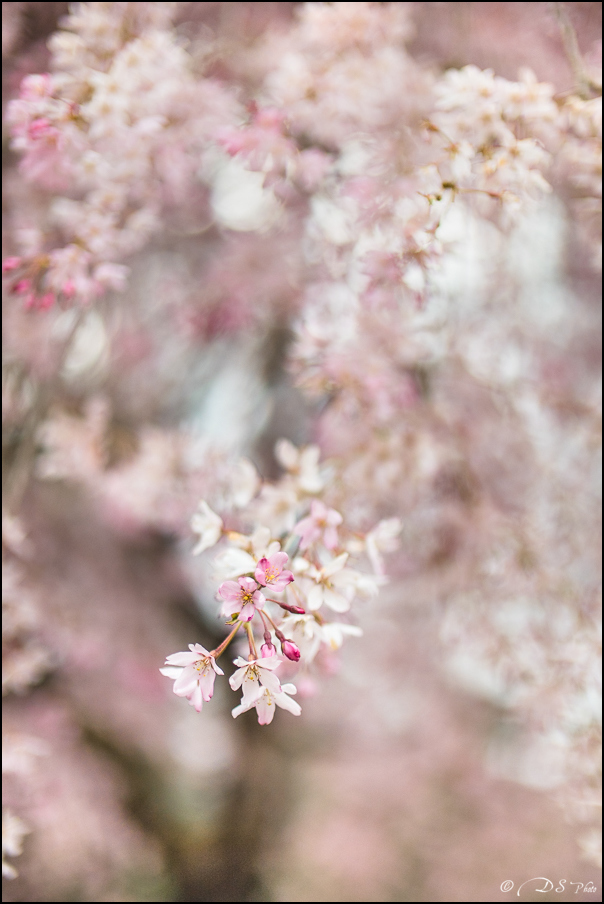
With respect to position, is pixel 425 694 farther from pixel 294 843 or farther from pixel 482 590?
pixel 482 590

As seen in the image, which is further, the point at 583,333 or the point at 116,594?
the point at 116,594

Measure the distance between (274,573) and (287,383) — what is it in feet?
6.23

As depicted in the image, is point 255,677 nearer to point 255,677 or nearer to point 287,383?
point 255,677

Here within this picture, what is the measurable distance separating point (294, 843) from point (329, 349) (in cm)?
317

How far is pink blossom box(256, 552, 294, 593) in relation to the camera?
600 mm

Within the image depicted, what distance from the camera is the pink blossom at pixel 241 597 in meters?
0.58

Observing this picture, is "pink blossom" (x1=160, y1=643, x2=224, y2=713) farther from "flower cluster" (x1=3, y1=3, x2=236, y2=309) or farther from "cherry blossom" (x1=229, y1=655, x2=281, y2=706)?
"flower cluster" (x1=3, y1=3, x2=236, y2=309)

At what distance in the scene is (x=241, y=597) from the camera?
1.96ft

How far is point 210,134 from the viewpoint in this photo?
1.20 m

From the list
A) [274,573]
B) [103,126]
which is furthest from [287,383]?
[274,573]

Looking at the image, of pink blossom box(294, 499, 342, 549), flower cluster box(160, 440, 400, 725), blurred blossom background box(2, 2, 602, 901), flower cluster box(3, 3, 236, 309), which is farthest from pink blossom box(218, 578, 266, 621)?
flower cluster box(3, 3, 236, 309)

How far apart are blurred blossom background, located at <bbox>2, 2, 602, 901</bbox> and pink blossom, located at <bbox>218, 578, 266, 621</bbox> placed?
288 mm

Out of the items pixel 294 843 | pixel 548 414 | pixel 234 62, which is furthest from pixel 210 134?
pixel 294 843

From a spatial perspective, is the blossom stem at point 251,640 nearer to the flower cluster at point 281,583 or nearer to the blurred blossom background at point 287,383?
the flower cluster at point 281,583
